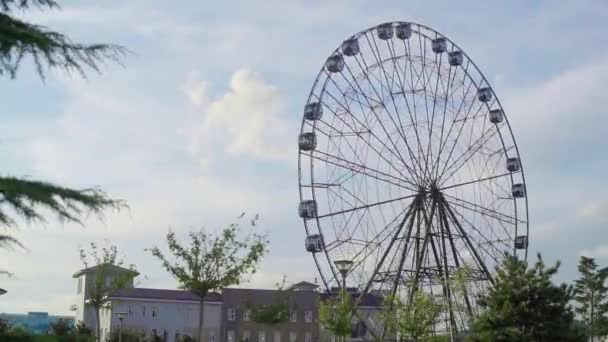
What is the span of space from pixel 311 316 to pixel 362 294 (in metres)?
44.1

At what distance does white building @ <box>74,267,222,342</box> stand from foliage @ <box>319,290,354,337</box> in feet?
130

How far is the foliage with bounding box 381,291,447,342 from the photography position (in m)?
39.5

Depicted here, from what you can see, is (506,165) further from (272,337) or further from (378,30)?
(272,337)

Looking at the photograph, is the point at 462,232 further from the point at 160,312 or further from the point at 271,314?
the point at 160,312

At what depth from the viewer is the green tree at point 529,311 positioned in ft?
97.5

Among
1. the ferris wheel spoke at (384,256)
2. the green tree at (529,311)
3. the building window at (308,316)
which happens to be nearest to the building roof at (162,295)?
the building window at (308,316)

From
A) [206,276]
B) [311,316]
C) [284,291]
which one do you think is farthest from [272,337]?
[206,276]

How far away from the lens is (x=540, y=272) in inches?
1217

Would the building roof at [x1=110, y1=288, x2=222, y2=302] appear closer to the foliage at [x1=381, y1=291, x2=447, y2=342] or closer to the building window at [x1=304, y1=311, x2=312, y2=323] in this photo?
the building window at [x1=304, y1=311, x2=312, y2=323]

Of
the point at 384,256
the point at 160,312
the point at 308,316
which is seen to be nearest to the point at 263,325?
the point at 308,316

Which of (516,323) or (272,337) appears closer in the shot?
(516,323)

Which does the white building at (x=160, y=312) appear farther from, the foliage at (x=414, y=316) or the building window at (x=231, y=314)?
the foliage at (x=414, y=316)

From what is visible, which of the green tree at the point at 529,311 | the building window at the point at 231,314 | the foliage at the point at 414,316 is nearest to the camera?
the green tree at the point at 529,311

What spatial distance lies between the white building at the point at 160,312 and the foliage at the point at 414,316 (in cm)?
3938
